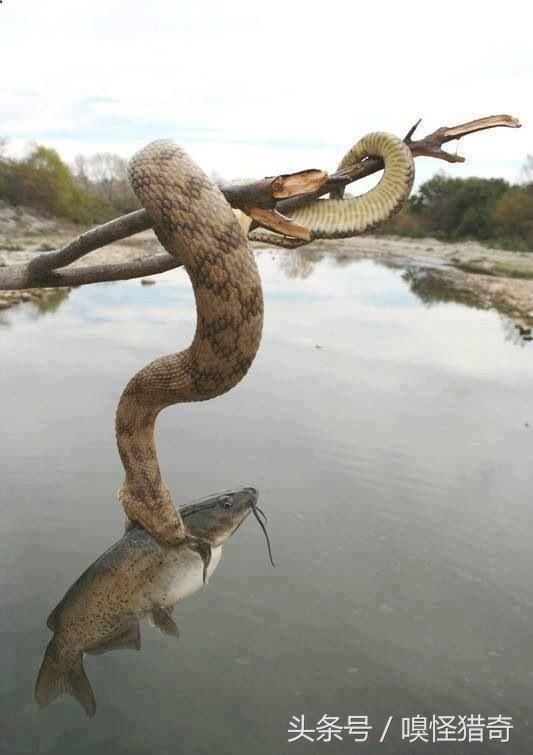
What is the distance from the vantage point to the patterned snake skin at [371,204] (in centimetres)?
218

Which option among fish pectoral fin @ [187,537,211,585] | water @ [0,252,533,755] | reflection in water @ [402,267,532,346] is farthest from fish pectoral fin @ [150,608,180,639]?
reflection in water @ [402,267,532,346]

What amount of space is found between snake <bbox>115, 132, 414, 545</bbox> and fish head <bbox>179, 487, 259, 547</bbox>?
36.3 inches

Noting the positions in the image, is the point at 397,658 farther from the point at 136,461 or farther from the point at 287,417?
the point at 287,417

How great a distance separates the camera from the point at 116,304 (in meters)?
25.0

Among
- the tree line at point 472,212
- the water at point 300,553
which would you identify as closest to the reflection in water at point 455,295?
the water at point 300,553

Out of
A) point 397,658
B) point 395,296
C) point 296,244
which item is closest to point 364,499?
point 397,658

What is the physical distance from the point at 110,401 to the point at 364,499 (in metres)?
5.39

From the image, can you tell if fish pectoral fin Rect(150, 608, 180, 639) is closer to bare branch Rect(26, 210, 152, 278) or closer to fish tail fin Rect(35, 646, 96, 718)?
fish tail fin Rect(35, 646, 96, 718)

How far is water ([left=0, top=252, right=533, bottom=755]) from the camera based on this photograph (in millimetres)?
5262

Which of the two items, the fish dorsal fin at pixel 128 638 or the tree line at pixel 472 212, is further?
the tree line at pixel 472 212

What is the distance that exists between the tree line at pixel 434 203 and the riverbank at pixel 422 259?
1741 millimetres

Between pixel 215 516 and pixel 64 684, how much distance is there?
3.70ft

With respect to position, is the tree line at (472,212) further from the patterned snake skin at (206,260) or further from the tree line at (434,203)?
the patterned snake skin at (206,260)

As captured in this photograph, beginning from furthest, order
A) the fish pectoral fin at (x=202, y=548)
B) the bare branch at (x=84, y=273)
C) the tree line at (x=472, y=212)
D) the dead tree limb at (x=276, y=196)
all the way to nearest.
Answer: the tree line at (x=472, y=212), the fish pectoral fin at (x=202, y=548), the bare branch at (x=84, y=273), the dead tree limb at (x=276, y=196)
